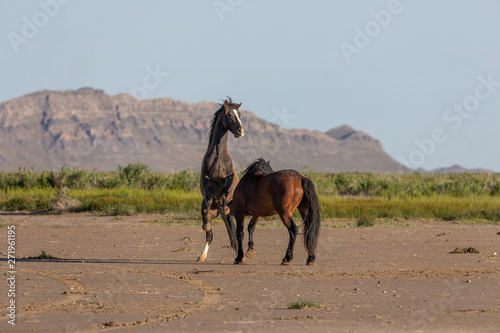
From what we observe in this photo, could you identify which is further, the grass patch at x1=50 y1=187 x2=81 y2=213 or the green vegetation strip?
the grass patch at x1=50 y1=187 x2=81 y2=213

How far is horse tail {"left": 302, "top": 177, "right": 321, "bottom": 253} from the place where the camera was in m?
14.4

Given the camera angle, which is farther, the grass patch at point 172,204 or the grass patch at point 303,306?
the grass patch at point 172,204

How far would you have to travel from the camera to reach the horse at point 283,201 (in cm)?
1444

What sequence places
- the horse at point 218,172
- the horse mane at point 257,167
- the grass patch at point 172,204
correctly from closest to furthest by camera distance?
the horse at point 218,172 < the horse mane at point 257,167 < the grass patch at point 172,204

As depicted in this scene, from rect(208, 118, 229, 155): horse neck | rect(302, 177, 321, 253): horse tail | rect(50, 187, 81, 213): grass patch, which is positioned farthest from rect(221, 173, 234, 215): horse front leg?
rect(50, 187, 81, 213): grass patch

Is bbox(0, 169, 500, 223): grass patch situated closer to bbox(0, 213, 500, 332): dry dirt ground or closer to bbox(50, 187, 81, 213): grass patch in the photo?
bbox(50, 187, 81, 213): grass patch

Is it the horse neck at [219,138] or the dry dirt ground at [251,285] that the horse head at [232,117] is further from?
the dry dirt ground at [251,285]

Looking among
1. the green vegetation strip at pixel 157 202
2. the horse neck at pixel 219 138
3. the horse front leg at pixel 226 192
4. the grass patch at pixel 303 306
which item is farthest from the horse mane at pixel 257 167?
the green vegetation strip at pixel 157 202

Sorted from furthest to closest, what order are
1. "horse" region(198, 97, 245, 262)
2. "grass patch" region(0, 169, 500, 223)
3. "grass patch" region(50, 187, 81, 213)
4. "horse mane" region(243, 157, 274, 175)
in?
"grass patch" region(50, 187, 81, 213) → "grass patch" region(0, 169, 500, 223) → "horse mane" region(243, 157, 274, 175) → "horse" region(198, 97, 245, 262)

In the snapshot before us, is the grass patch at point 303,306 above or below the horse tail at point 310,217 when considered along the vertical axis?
below

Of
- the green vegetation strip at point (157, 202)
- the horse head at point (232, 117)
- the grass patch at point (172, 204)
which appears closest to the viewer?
the horse head at point (232, 117)

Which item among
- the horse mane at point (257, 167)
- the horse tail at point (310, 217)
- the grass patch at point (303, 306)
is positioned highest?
the horse mane at point (257, 167)

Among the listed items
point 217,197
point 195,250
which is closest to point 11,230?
point 195,250

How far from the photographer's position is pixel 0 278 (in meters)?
12.6
